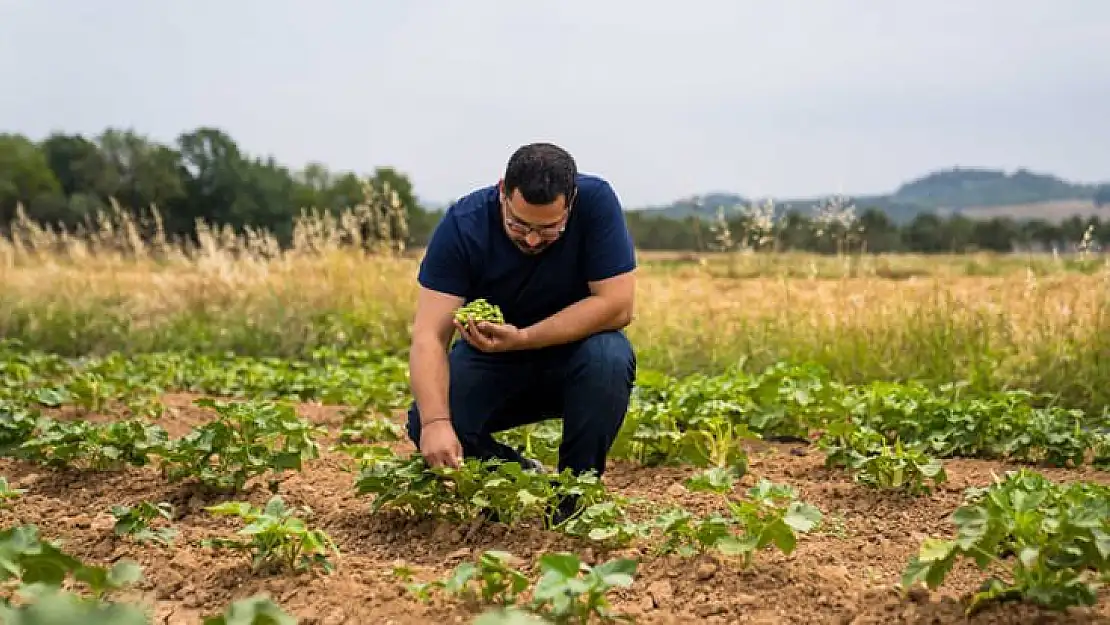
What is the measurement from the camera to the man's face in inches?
133

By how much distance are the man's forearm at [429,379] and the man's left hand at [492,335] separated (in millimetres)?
116

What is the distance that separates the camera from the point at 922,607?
2.63m

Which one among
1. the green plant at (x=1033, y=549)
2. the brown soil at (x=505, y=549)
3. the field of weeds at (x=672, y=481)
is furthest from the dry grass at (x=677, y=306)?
the green plant at (x=1033, y=549)

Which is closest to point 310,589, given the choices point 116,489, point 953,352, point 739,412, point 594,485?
point 594,485

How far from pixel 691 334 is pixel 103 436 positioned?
437 centimetres

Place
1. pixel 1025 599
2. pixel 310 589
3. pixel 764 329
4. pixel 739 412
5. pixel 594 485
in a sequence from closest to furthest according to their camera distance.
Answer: pixel 1025 599 < pixel 310 589 < pixel 594 485 < pixel 739 412 < pixel 764 329

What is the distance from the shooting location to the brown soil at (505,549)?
2.72 m

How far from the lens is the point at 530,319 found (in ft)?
12.6

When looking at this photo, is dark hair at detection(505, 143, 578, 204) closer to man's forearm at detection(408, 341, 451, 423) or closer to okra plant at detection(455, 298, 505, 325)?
okra plant at detection(455, 298, 505, 325)

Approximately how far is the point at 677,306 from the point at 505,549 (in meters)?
5.47

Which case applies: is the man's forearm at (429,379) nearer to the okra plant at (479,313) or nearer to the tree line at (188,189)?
the okra plant at (479,313)

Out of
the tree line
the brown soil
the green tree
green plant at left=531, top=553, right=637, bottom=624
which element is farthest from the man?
the green tree

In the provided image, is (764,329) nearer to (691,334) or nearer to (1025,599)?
(691,334)

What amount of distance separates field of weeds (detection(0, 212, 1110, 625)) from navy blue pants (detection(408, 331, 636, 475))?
18cm
